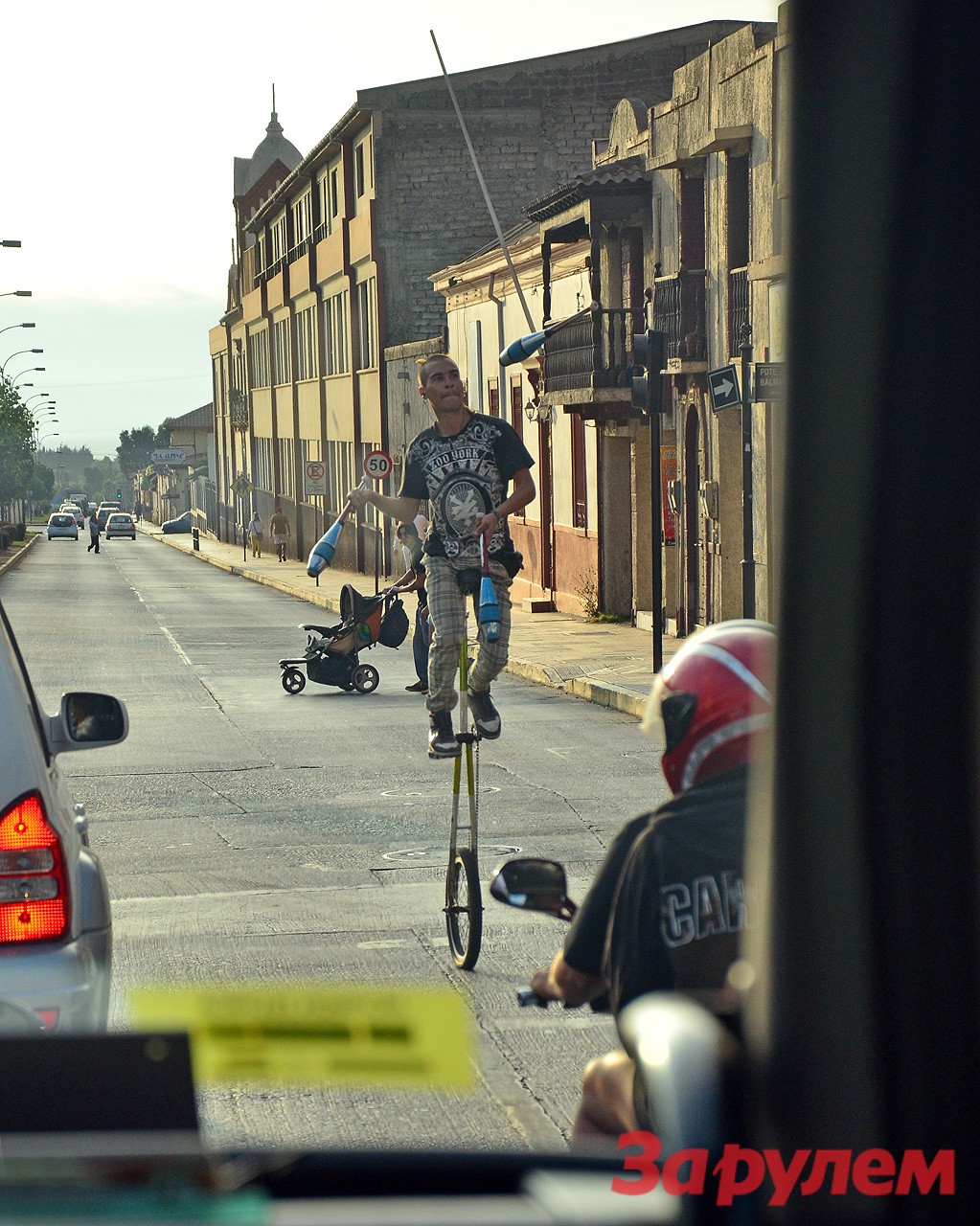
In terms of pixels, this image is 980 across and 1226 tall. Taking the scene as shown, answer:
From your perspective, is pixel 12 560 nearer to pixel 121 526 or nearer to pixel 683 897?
pixel 121 526

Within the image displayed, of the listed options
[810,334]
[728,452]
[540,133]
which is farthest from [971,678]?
[540,133]

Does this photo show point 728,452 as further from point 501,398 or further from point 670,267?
point 501,398

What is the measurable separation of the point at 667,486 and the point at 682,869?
79.4ft

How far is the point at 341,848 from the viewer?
9359 millimetres

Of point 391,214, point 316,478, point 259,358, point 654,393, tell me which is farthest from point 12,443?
point 654,393

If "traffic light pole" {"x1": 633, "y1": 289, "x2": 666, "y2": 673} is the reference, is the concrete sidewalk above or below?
below

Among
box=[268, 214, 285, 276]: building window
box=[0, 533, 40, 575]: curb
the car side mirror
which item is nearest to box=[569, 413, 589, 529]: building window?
the car side mirror

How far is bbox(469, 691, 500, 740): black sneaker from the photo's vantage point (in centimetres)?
789

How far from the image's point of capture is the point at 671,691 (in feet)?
8.97

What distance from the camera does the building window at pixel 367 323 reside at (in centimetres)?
4950

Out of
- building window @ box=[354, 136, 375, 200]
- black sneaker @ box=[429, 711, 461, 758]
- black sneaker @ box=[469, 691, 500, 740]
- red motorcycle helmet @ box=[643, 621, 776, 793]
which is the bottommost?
black sneaker @ box=[429, 711, 461, 758]

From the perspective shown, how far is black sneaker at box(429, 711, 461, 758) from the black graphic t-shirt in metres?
0.82

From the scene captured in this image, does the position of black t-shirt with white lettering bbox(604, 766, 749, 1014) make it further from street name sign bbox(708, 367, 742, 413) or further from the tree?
the tree

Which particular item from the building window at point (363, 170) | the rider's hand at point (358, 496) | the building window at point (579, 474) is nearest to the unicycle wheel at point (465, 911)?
the rider's hand at point (358, 496)
